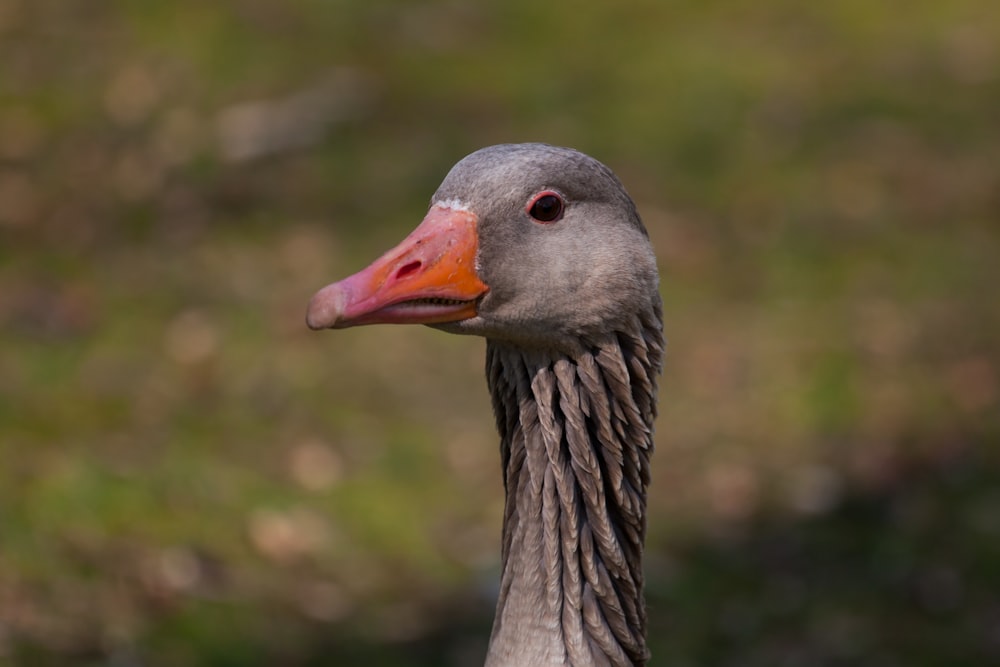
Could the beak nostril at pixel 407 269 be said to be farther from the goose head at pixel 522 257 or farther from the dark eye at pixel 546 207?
the dark eye at pixel 546 207

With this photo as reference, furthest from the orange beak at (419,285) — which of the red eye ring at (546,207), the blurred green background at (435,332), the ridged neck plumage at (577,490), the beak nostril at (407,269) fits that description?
the blurred green background at (435,332)

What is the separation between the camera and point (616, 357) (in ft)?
12.2

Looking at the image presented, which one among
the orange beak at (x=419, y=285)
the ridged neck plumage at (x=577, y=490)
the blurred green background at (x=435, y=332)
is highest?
the blurred green background at (x=435, y=332)

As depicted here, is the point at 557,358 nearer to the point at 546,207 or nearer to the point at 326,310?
the point at 546,207

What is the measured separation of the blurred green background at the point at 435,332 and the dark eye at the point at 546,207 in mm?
2913

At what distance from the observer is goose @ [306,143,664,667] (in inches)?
140

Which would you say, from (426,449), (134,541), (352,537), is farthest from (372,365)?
(134,541)

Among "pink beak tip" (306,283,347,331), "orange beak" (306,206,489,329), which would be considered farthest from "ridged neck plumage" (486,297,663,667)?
"pink beak tip" (306,283,347,331)

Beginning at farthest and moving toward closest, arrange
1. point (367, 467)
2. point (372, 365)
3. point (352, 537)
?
point (372, 365) < point (367, 467) < point (352, 537)

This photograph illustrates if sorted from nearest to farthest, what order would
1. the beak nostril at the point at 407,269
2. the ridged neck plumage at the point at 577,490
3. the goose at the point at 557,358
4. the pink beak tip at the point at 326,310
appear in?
1. the pink beak tip at the point at 326,310
2. the beak nostril at the point at 407,269
3. the goose at the point at 557,358
4. the ridged neck plumage at the point at 577,490

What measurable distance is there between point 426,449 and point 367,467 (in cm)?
38

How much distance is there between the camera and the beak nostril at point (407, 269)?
3457 mm

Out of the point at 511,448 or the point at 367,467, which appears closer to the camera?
the point at 511,448

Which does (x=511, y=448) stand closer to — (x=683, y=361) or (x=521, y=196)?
(x=521, y=196)
